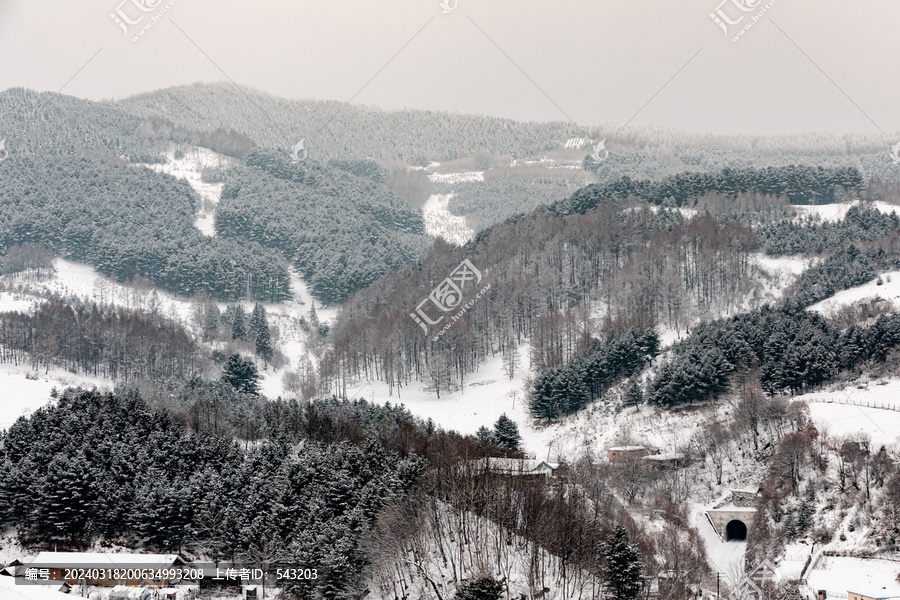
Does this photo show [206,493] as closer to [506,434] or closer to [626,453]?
[506,434]

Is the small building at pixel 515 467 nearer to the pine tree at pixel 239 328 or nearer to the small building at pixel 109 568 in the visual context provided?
→ the small building at pixel 109 568

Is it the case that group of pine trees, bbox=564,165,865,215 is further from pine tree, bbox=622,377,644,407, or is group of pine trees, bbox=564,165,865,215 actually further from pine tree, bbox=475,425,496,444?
pine tree, bbox=475,425,496,444

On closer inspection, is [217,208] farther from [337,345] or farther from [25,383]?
[25,383]

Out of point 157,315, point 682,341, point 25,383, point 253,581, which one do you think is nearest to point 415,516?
point 253,581

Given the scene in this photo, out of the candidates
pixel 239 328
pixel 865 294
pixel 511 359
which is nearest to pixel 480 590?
pixel 511 359

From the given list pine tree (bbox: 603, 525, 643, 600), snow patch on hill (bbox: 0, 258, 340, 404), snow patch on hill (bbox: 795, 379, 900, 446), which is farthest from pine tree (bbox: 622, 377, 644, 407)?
snow patch on hill (bbox: 0, 258, 340, 404)

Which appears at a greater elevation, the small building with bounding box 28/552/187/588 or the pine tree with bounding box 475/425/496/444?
the pine tree with bounding box 475/425/496/444
